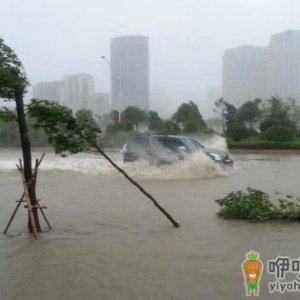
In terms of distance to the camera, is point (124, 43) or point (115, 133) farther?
point (124, 43)

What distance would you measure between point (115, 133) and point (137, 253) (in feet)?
103

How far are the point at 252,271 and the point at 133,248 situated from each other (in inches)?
73.6

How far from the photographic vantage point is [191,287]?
212 inches

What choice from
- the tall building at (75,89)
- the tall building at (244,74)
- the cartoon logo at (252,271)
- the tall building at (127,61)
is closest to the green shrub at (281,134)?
the tall building at (127,61)

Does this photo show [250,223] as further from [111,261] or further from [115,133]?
[115,133]

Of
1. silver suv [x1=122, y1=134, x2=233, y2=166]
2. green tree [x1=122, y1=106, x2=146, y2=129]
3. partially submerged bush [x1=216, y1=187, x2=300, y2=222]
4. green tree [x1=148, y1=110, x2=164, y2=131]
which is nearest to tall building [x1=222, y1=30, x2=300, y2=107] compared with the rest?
green tree [x1=148, y1=110, x2=164, y2=131]

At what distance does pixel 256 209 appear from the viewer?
859 centimetres

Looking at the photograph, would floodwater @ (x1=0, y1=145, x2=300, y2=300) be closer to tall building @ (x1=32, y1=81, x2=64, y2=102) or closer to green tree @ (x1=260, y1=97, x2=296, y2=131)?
green tree @ (x1=260, y1=97, x2=296, y2=131)

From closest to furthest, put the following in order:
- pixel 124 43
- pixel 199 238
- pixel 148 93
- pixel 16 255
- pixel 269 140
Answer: pixel 16 255 < pixel 199 238 < pixel 269 140 < pixel 124 43 < pixel 148 93

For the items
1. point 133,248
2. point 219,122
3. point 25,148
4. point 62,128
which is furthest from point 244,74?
point 133,248

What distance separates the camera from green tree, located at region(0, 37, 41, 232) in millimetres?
7340

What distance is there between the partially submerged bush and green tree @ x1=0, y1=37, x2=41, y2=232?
10.8 feet

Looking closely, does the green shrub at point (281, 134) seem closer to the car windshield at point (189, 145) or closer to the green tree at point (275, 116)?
the green tree at point (275, 116)

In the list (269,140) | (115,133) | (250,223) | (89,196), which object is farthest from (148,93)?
(250,223)
